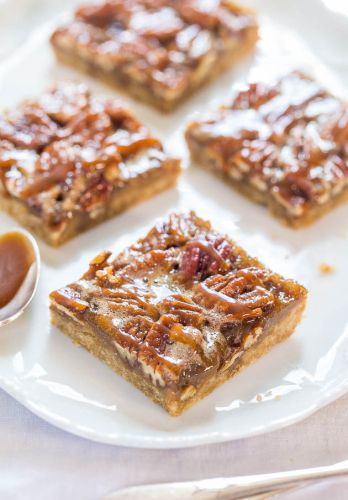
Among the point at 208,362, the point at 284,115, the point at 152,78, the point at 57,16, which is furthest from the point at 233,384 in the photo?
the point at 57,16

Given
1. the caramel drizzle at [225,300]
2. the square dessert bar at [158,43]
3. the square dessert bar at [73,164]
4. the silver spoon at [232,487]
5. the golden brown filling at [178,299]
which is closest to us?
the silver spoon at [232,487]

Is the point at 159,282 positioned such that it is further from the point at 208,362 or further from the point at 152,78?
the point at 152,78

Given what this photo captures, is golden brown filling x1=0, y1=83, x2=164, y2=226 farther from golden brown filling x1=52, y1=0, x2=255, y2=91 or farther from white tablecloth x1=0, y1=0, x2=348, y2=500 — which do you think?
white tablecloth x1=0, y1=0, x2=348, y2=500

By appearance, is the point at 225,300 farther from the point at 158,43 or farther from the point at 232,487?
the point at 158,43

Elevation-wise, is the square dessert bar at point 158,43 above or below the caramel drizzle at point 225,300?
below

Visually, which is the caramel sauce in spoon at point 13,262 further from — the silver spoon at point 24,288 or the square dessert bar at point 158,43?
the square dessert bar at point 158,43

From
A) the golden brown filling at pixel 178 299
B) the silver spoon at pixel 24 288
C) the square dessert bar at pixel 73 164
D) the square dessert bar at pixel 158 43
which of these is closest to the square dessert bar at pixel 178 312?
the golden brown filling at pixel 178 299
